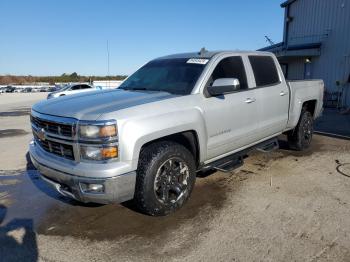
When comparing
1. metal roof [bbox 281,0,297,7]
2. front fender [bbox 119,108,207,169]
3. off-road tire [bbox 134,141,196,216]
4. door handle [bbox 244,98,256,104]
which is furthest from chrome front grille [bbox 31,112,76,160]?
metal roof [bbox 281,0,297,7]

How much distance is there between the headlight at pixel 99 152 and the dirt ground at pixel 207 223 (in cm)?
92

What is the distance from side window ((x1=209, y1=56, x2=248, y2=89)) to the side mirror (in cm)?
22

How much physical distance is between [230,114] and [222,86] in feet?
1.61

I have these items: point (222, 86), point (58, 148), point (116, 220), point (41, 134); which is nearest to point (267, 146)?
point (222, 86)

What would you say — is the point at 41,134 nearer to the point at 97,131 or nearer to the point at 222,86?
the point at 97,131

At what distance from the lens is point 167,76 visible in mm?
4980

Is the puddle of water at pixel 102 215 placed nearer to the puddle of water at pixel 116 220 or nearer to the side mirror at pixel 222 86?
the puddle of water at pixel 116 220

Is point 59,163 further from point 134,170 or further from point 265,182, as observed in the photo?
point 265,182

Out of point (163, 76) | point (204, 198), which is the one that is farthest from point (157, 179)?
point (163, 76)

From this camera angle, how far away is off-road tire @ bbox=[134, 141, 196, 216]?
3695 mm

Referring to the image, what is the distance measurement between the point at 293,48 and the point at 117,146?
17674mm

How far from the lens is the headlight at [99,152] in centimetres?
339

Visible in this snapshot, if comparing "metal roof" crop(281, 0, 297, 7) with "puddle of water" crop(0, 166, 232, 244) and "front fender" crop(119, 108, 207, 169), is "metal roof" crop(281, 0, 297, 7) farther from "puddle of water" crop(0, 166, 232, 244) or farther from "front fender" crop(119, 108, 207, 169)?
"front fender" crop(119, 108, 207, 169)

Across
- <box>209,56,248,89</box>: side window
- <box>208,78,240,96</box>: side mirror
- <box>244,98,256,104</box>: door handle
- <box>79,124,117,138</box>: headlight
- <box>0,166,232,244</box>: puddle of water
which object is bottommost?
<box>0,166,232,244</box>: puddle of water
